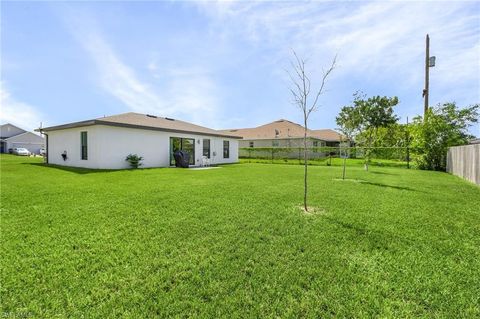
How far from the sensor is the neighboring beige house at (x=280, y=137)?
3048 centimetres

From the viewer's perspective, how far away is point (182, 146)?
55.9 feet

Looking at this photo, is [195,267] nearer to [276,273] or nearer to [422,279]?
[276,273]

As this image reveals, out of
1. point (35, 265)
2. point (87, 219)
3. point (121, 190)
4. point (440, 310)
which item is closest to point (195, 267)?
point (35, 265)

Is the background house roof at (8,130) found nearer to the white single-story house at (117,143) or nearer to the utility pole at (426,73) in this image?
the white single-story house at (117,143)

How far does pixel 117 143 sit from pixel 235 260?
40.6ft

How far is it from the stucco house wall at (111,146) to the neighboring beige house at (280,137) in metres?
14.6

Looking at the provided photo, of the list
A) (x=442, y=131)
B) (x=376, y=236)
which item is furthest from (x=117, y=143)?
(x=442, y=131)

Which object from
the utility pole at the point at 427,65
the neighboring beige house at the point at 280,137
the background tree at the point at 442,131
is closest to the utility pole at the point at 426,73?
the utility pole at the point at 427,65

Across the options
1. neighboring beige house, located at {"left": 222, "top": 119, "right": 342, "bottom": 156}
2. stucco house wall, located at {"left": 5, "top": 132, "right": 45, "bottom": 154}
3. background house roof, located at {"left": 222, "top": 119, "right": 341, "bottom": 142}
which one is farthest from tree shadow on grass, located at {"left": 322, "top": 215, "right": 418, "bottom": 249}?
stucco house wall, located at {"left": 5, "top": 132, "right": 45, "bottom": 154}

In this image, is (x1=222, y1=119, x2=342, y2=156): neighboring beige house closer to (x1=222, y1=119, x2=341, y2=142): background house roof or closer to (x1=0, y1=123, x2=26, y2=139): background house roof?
(x1=222, y1=119, x2=341, y2=142): background house roof

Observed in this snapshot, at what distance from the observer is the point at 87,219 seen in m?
4.23

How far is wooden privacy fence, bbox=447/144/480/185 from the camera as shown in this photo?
8836 mm

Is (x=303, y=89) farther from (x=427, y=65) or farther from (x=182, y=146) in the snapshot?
(x=427, y=65)

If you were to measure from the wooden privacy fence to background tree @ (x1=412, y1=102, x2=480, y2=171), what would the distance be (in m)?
1.40
